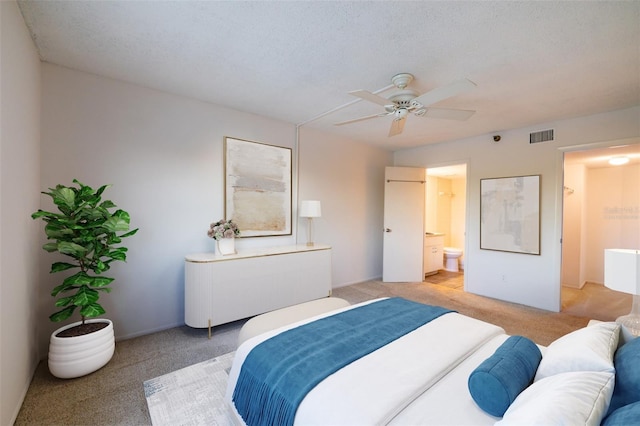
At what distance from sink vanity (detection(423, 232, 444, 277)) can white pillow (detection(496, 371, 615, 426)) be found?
463 cm

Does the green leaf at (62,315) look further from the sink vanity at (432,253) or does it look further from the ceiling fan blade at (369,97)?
the sink vanity at (432,253)

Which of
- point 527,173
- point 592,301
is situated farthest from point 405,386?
point 592,301

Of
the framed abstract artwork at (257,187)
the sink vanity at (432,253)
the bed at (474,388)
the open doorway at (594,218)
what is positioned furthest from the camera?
the sink vanity at (432,253)

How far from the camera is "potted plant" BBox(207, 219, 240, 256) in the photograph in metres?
3.00

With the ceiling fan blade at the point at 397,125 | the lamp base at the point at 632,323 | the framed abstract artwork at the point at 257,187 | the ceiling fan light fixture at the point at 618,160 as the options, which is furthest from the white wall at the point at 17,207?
the ceiling fan light fixture at the point at 618,160

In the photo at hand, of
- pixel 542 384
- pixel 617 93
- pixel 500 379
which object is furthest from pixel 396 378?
pixel 617 93

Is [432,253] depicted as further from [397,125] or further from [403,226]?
[397,125]

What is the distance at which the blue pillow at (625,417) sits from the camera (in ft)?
2.40

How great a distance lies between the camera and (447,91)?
2078 mm

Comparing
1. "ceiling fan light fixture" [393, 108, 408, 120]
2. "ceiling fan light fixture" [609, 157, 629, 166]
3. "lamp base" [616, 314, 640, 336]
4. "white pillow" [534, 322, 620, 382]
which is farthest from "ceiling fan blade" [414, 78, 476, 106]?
"ceiling fan light fixture" [609, 157, 629, 166]

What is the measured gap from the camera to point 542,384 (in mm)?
1010

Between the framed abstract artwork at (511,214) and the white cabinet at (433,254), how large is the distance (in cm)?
132

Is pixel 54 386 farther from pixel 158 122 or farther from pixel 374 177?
pixel 374 177

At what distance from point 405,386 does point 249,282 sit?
222 cm
